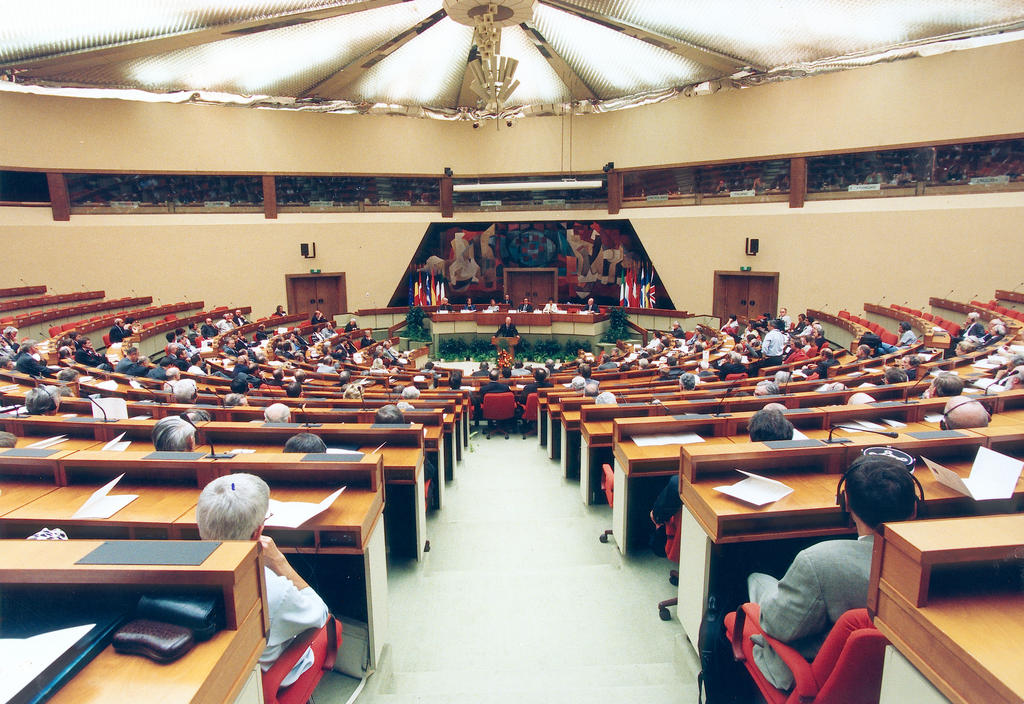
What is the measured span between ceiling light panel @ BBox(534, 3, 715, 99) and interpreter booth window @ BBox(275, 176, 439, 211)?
5273mm

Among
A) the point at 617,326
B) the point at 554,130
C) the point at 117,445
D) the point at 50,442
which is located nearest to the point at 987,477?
the point at 117,445

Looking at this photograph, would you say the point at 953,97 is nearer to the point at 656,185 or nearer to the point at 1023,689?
the point at 656,185

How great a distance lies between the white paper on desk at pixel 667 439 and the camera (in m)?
3.73

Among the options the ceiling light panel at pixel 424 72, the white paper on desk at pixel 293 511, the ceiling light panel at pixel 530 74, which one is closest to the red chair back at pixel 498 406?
the white paper on desk at pixel 293 511

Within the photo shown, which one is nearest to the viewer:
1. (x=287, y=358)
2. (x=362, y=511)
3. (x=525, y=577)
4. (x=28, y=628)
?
(x=28, y=628)

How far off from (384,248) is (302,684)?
15098mm

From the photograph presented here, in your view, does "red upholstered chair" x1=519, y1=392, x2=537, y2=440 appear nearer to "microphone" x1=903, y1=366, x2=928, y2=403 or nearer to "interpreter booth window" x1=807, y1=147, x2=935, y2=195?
"microphone" x1=903, y1=366, x2=928, y2=403

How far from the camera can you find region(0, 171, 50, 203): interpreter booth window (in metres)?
13.2

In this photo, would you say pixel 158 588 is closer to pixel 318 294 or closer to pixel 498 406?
pixel 498 406

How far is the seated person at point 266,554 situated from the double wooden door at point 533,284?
15.2 meters

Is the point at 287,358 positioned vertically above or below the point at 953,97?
below

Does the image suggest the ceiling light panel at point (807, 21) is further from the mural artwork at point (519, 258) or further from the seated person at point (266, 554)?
the seated person at point (266, 554)

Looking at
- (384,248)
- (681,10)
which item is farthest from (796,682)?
(384,248)

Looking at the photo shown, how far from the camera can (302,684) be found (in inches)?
82.3
